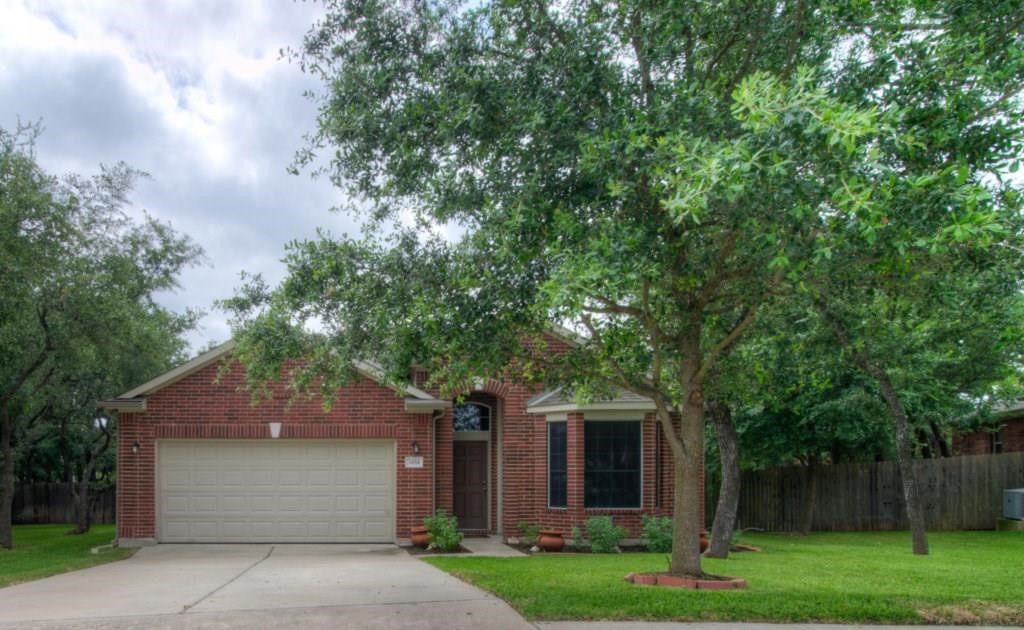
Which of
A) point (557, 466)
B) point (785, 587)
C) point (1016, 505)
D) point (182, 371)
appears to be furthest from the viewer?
point (557, 466)

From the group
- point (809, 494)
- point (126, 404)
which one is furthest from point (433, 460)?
point (809, 494)

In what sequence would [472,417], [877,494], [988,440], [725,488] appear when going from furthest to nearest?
[988,440] < [877,494] < [472,417] < [725,488]

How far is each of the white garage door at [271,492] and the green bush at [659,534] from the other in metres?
4.89

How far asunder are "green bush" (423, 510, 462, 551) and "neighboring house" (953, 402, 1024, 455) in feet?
50.9

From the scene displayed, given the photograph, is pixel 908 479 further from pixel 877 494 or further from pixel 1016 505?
pixel 877 494

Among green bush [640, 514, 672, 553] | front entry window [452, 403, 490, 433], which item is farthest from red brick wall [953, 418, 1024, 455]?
front entry window [452, 403, 490, 433]

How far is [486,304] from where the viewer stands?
10.6 m

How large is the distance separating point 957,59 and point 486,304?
16.8 ft

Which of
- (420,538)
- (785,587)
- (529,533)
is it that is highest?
(785,587)

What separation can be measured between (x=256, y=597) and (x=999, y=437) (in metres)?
26.4

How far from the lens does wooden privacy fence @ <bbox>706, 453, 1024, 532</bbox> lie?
2464 cm

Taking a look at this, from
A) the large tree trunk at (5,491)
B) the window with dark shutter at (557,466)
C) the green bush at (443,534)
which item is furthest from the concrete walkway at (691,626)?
the large tree trunk at (5,491)

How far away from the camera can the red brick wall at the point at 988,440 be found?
29.0 metres

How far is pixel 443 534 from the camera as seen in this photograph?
59.8ft
